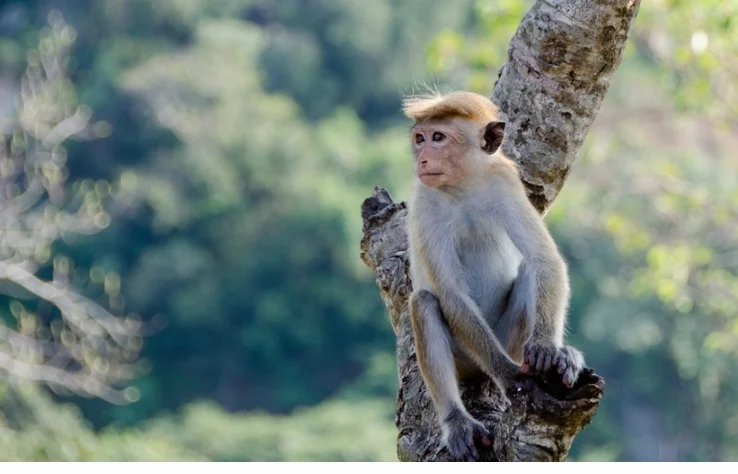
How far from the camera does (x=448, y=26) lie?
5650 centimetres

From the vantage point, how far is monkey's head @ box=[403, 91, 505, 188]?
18.6ft

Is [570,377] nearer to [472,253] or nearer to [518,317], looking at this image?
[518,317]

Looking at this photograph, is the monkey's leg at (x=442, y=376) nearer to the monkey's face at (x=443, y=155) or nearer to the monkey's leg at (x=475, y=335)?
the monkey's leg at (x=475, y=335)

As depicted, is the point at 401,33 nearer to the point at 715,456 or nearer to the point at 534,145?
the point at 715,456

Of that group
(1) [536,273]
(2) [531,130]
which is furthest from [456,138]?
(1) [536,273]

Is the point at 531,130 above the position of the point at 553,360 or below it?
above

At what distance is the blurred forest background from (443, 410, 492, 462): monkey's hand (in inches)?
Result: 1033

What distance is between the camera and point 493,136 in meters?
5.68

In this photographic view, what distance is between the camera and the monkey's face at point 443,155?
5688 millimetres

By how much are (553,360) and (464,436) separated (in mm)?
473

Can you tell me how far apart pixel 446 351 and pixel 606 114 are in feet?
126

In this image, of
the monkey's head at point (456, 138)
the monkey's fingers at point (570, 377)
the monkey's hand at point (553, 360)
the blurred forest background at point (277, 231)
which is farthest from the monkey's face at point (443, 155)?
the blurred forest background at point (277, 231)

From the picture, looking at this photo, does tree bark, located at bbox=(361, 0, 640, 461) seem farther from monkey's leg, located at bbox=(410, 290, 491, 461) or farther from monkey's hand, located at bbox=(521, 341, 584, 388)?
monkey's hand, located at bbox=(521, 341, 584, 388)

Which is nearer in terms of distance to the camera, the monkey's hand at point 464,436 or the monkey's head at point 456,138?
the monkey's hand at point 464,436
